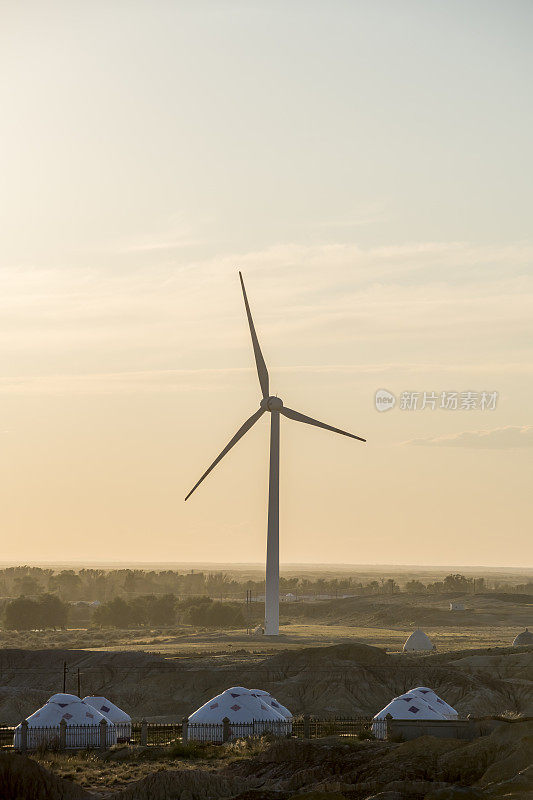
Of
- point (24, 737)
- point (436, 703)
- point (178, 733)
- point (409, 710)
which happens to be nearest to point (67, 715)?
point (24, 737)

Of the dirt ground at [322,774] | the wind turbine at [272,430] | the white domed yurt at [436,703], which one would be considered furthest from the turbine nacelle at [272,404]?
the dirt ground at [322,774]

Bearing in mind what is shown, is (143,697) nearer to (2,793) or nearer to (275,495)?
(275,495)

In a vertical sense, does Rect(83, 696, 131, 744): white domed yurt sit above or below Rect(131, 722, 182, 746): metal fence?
above

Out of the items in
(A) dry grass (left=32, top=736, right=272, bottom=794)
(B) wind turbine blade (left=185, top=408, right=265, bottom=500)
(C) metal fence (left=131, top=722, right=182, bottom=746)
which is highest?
(B) wind turbine blade (left=185, top=408, right=265, bottom=500)

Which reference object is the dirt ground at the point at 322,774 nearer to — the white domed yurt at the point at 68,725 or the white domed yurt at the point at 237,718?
the white domed yurt at the point at 68,725

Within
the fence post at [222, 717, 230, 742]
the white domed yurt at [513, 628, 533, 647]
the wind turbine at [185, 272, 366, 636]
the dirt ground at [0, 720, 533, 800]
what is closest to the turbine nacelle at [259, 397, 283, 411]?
the wind turbine at [185, 272, 366, 636]

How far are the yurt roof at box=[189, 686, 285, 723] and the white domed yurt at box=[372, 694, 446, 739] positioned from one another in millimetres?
6751

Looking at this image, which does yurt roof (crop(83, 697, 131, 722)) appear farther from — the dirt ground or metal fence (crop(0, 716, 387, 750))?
the dirt ground

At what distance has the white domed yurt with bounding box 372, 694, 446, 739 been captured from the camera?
80119 mm

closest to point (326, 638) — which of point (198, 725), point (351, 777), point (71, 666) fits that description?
point (71, 666)

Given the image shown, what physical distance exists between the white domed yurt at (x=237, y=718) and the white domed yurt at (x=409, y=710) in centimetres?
Result: 628

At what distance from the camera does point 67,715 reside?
7819 centimetres

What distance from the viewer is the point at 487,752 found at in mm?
54625

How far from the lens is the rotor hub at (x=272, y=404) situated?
147625 millimetres
